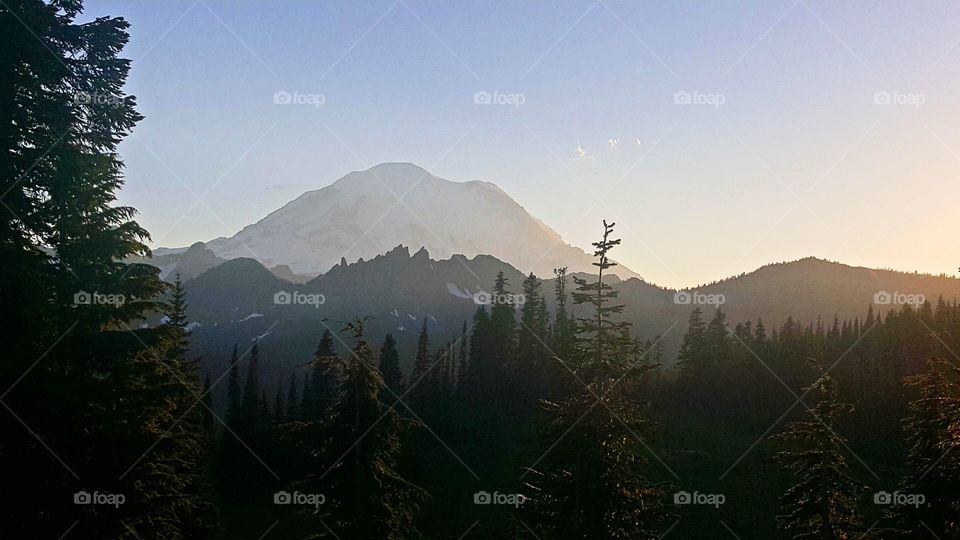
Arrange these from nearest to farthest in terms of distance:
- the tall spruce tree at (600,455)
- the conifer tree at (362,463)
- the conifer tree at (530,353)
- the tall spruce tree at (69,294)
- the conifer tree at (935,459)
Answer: the tall spruce tree at (69,294), the conifer tree at (935,459), the tall spruce tree at (600,455), the conifer tree at (362,463), the conifer tree at (530,353)

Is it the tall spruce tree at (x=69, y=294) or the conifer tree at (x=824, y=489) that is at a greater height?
the tall spruce tree at (x=69, y=294)

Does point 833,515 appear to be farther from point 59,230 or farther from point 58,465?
point 59,230

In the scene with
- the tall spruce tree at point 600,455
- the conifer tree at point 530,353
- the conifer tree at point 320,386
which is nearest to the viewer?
the tall spruce tree at point 600,455

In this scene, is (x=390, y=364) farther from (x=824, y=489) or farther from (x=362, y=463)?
(x=824, y=489)

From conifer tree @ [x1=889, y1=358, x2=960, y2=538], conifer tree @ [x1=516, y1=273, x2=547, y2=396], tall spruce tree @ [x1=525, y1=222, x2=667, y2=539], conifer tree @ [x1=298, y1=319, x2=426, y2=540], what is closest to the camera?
conifer tree @ [x1=889, y1=358, x2=960, y2=538]

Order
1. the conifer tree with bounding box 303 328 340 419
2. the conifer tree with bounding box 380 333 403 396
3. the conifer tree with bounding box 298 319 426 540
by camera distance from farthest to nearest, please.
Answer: the conifer tree with bounding box 380 333 403 396 < the conifer tree with bounding box 303 328 340 419 < the conifer tree with bounding box 298 319 426 540

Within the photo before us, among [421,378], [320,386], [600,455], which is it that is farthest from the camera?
[421,378]

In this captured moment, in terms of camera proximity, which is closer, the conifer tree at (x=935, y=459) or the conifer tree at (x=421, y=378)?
the conifer tree at (x=935, y=459)

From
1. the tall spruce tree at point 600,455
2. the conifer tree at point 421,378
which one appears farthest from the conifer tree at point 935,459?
the conifer tree at point 421,378

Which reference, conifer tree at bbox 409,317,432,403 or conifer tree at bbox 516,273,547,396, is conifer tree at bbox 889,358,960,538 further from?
conifer tree at bbox 409,317,432,403

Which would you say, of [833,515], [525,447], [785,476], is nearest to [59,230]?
[833,515]

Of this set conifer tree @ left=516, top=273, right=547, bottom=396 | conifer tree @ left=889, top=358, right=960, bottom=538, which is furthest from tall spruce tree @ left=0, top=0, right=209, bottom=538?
conifer tree @ left=516, top=273, right=547, bottom=396

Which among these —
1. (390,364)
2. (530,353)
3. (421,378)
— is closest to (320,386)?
(390,364)

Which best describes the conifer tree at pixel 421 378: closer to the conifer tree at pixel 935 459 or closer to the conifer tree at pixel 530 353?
the conifer tree at pixel 530 353
